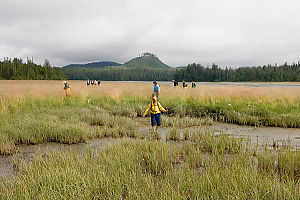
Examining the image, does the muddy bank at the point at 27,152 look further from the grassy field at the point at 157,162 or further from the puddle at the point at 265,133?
the puddle at the point at 265,133

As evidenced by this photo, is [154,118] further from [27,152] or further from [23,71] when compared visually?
[23,71]

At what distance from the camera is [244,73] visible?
111750 mm

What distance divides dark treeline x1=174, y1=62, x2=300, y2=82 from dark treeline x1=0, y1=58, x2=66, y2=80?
92.6 metres

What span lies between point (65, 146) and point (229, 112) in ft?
29.2

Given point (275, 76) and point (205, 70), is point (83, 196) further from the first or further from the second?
point (205, 70)

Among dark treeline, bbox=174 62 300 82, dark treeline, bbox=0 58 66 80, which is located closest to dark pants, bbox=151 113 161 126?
dark treeline, bbox=0 58 66 80

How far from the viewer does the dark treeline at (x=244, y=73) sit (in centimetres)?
10025

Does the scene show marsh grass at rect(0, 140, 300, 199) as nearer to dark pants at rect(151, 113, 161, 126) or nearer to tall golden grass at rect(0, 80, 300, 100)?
dark pants at rect(151, 113, 161, 126)

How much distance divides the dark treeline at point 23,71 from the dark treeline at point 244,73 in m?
92.6

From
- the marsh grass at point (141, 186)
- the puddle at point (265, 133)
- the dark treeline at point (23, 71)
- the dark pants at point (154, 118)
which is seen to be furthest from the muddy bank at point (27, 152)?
the dark treeline at point (23, 71)

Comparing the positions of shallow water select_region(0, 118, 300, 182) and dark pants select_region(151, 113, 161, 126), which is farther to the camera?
dark pants select_region(151, 113, 161, 126)

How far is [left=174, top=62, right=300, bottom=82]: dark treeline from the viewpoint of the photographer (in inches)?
3947

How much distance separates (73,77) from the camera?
172500mm

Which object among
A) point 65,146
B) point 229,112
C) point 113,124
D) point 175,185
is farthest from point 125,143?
point 229,112
